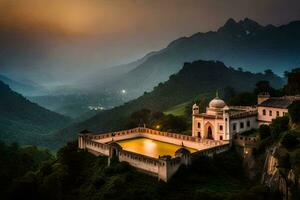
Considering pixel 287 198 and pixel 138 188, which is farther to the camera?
pixel 138 188

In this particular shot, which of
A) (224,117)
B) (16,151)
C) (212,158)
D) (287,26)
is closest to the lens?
(212,158)

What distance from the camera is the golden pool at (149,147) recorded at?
3916 cm

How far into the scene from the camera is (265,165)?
32094 millimetres

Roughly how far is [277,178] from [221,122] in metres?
12.9

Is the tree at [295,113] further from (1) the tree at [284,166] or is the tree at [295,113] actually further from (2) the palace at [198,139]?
(1) the tree at [284,166]

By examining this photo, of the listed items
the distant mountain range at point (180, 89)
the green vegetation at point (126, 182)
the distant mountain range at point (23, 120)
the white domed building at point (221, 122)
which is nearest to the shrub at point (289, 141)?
the green vegetation at point (126, 182)

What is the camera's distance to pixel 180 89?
120625 millimetres

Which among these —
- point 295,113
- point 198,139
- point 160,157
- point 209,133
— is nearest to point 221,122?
point 209,133

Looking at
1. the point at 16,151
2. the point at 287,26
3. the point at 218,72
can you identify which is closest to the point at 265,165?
the point at 16,151

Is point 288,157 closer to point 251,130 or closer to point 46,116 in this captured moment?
point 251,130

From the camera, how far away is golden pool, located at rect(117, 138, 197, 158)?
39156 mm

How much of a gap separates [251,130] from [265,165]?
10956 millimetres

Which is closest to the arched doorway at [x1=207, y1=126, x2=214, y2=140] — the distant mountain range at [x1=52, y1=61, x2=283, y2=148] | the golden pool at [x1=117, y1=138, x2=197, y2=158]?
the golden pool at [x1=117, y1=138, x2=197, y2=158]

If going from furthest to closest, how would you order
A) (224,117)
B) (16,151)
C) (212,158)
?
(16,151)
(224,117)
(212,158)
